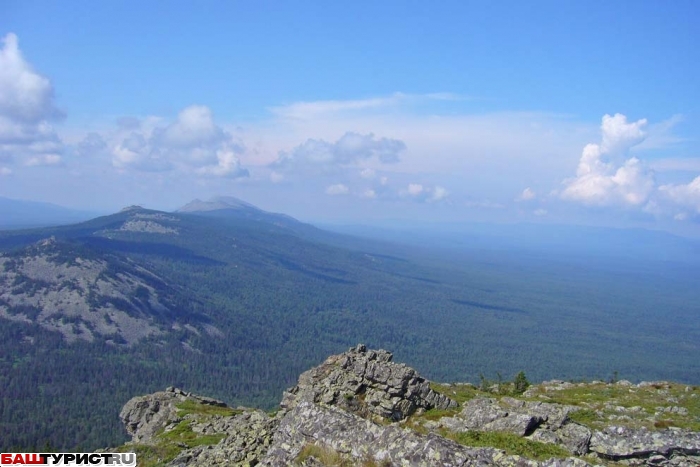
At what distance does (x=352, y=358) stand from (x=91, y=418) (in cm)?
11627

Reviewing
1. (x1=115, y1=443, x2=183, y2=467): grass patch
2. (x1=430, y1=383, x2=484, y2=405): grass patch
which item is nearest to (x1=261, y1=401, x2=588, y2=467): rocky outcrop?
(x1=115, y1=443, x2=183, y2=467): grass patch

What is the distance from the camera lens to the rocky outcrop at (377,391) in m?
29.2

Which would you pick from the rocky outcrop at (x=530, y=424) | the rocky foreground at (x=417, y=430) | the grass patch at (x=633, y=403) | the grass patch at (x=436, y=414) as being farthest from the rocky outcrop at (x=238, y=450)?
the grass patch at (x=633, y=403)

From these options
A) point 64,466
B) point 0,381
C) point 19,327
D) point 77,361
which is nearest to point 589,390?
point 64,466

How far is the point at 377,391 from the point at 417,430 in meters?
3.90

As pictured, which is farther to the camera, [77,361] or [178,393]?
[77,361]

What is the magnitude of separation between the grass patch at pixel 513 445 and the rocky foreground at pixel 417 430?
0.05 meters

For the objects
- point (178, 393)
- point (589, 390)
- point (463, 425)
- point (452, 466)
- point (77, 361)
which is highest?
point (452, 466)

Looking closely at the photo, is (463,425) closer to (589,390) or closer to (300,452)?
(300,452)

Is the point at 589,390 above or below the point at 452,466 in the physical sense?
below

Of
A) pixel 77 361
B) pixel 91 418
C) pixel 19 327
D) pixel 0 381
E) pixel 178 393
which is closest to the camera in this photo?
pixel 178 393

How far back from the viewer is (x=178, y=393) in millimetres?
59125

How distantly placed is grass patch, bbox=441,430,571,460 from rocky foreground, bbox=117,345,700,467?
0.16 feet

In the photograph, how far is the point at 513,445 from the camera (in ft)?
63.8
